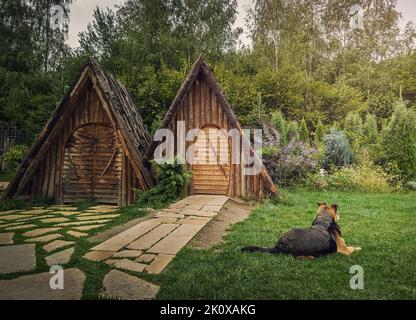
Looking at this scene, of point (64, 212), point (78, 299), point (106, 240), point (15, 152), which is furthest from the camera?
point (15, 152)

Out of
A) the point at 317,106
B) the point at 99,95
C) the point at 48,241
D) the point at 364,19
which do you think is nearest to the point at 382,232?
the point at 48,241

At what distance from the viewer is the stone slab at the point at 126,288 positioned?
118 inches

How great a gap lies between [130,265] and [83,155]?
6247 millimetres

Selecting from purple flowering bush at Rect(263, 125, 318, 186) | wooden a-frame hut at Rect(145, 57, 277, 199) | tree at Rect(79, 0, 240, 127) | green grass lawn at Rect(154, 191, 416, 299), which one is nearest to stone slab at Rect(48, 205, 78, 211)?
wooden a-frame hut at Rect(145, 57, 277, 199)

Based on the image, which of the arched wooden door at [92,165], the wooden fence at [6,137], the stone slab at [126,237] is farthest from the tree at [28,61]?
the stone slab at [126,237]

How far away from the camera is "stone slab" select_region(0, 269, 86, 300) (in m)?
2.97

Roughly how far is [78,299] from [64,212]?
5.33 metres

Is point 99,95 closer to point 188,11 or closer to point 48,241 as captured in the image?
point 48,241

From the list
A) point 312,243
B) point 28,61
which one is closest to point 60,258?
point 312,243

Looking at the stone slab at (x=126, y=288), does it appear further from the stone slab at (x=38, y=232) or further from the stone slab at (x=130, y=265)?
the stone slab at (x=38, y=232)

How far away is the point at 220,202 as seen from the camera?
8109 mm

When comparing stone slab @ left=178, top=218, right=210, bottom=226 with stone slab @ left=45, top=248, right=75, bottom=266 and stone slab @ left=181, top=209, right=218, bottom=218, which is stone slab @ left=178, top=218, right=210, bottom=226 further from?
stone slab @ left=45, top=248, right=75, bottom=266

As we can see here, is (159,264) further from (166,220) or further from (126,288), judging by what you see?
(166,220)

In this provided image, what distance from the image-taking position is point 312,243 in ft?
13.7
